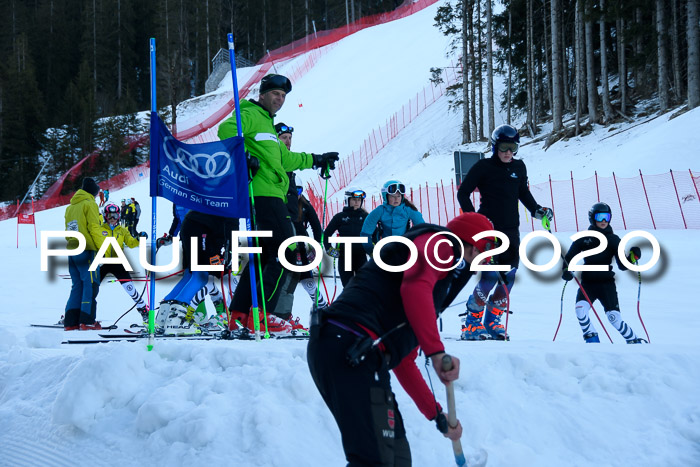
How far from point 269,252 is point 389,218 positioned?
2.48 m

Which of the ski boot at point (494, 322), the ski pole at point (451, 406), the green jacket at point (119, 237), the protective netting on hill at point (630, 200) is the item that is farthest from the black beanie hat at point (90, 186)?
the protective netting on hill at point (630, 200)

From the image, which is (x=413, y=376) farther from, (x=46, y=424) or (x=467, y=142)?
(x=467, y=142)

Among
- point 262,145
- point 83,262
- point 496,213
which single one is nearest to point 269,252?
point 262,145

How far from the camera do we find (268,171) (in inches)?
207

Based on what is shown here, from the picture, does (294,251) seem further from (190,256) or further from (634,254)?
(634,254)

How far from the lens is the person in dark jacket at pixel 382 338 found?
2406mm

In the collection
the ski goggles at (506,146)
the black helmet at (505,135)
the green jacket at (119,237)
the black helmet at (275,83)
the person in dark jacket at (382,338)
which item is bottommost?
the person in dark jacket at (382,338)

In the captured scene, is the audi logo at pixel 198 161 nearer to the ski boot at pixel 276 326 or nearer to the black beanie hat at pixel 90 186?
the ski boot at pixel 276 326

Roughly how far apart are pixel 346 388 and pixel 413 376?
53cm

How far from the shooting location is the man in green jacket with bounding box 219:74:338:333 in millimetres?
5203

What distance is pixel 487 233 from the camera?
8.96 ft

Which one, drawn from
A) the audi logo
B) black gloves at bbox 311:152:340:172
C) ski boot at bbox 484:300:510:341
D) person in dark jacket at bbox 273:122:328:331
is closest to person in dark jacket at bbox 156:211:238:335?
the audi logo

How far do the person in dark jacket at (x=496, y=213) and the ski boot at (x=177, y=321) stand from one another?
101 inches

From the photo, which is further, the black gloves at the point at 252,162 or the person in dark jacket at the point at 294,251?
the person in dark jacket at the point at 294,251
